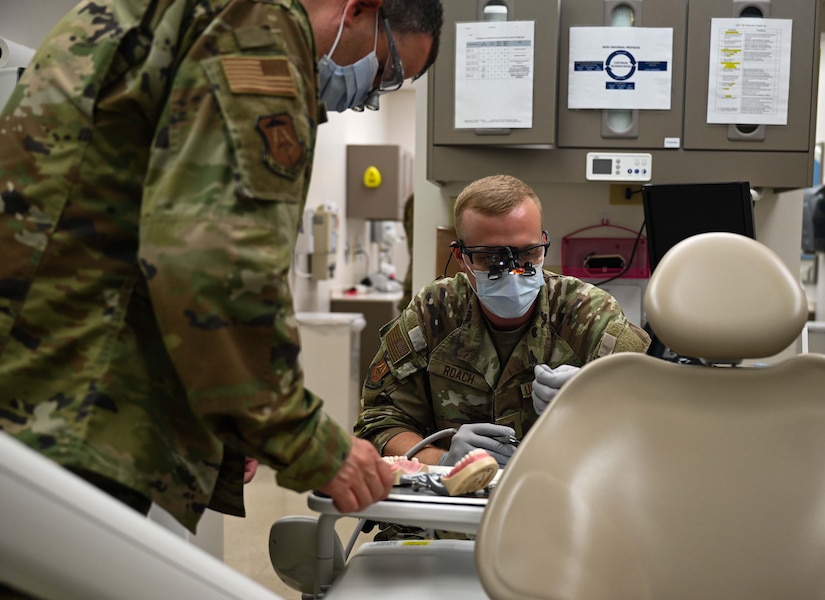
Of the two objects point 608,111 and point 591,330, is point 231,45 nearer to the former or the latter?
point 591,330

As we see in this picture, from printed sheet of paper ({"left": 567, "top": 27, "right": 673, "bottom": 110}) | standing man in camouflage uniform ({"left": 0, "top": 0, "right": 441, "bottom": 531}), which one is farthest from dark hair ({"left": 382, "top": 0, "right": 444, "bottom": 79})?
printed sheet of paper ({"left": 567, "top": 27, "right": 673, "bottom": 110})

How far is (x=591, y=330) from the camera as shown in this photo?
1.83m

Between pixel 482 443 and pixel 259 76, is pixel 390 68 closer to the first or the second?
pixel 259 76

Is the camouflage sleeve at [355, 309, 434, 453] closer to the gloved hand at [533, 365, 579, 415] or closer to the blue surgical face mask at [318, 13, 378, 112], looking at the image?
the gloved hand at [533, 365, 579, 415]

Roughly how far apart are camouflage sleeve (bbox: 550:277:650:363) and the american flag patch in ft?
3.53

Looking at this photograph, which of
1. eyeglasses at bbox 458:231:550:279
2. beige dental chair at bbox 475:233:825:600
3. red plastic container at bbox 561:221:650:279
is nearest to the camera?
beige dental chair at bbox 475:233:825:600

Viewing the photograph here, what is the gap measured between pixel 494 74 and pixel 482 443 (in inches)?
50.9

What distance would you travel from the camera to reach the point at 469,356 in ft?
6.07

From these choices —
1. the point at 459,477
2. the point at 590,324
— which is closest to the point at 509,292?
the point at 590,324

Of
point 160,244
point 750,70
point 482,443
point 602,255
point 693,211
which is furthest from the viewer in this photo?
point 602,255

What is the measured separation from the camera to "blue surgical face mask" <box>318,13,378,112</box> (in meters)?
1.15

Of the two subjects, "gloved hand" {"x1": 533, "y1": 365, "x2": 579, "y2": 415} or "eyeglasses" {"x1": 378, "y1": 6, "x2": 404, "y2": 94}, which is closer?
"eyeglasses" {"x1": 378, "y1": 6, "x2": 404, "y2": 94}

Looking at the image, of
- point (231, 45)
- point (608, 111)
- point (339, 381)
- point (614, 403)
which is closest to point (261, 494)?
point (339, 381)

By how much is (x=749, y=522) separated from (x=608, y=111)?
1604 mm
